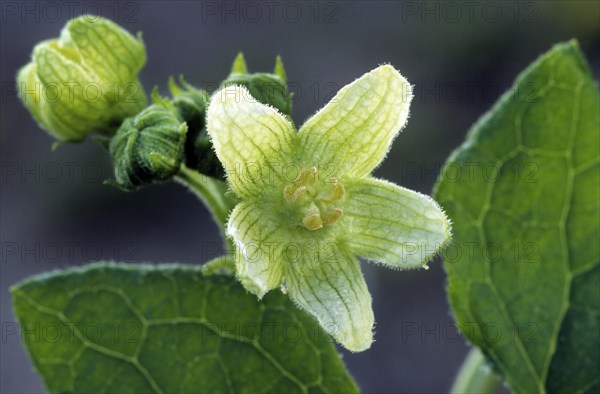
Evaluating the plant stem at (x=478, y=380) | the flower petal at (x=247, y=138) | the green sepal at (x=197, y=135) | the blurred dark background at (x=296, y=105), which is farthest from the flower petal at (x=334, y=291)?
the blurred dark background at (x=296, y=105)

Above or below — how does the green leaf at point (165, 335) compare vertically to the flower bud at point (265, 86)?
below

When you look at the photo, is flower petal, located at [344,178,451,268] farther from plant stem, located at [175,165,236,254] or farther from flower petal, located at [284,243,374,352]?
plant stem, located at [175,165,236,254]

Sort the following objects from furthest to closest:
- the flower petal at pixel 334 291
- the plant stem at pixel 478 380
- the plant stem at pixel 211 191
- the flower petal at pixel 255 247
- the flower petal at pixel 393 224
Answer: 1. the plant stem at pixel 478 380
2. the plant stem at pixel 211 191
3. the flower petal at pixel 393 224
4. the flower petal at pixel 334 291
5. the flower petal at pixel 255 247

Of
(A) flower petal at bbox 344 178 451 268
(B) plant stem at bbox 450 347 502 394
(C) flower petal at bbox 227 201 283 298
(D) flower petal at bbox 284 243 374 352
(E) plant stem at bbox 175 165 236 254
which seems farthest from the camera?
(B) plant stem at bbox 450 347 502 394

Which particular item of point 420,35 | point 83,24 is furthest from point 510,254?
point 420,35

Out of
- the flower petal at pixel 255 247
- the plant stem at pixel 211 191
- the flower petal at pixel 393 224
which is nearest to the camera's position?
the flower petal at pixel 255 247

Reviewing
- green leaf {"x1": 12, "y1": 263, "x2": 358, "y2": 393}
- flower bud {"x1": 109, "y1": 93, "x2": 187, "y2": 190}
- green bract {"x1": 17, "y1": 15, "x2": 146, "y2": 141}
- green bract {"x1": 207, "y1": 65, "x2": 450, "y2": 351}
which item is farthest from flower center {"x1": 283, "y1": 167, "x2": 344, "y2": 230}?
green bract {"x1": 17, "y1": 15, "x2": 146, "y2": 141}

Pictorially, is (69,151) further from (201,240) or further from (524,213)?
(524,213)

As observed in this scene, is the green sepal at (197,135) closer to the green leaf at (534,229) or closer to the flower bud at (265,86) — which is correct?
the flower bud at (265,86)

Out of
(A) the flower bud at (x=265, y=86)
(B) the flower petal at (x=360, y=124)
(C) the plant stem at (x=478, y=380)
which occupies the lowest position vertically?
(C) the plant stem at (x=478, y=380)

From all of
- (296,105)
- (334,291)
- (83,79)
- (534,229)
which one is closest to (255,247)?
(334,291)
